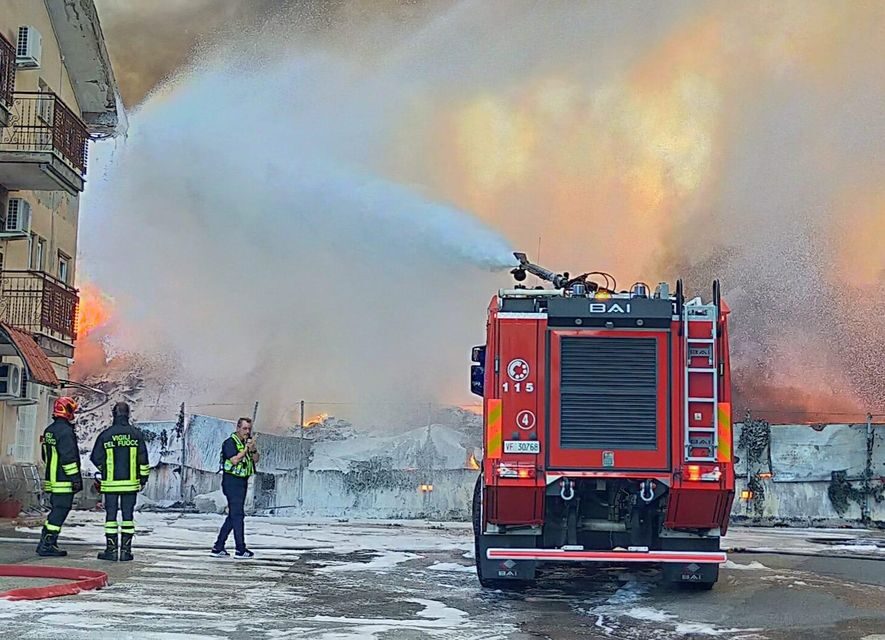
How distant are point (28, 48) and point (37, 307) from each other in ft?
15.8

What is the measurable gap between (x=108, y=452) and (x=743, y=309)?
81.3 ft

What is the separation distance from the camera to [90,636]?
6828mm

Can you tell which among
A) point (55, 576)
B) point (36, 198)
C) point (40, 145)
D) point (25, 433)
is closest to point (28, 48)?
point (40, 145)

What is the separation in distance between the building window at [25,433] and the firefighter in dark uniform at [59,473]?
31.6ft

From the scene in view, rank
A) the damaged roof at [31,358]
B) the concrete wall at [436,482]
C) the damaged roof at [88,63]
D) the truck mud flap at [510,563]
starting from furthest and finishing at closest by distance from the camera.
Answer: the damaged roof at [88,63]
the concrete wall at [436,482]
the damaged roof at [31,358]
the truck mud flap at [510,563]

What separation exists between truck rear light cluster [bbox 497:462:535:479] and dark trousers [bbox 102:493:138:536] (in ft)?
14.3

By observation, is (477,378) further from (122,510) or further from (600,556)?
(122,510)

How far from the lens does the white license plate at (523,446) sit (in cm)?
948

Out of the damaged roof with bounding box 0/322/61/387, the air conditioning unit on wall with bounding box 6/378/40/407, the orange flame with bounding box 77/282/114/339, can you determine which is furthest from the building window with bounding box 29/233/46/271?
the orange flame with bounding box 77/282/114/339

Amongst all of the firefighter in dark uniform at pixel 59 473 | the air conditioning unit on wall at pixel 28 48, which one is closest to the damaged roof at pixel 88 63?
the air conditioning unit on wall at pixel 28 48

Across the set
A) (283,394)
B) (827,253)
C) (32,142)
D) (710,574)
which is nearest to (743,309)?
(827,253)

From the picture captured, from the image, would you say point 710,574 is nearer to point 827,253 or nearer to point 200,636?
point 200,636

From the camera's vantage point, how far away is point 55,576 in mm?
9477

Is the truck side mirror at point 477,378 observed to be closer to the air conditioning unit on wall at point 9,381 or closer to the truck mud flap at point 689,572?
the truck mud flap at point 689,572
